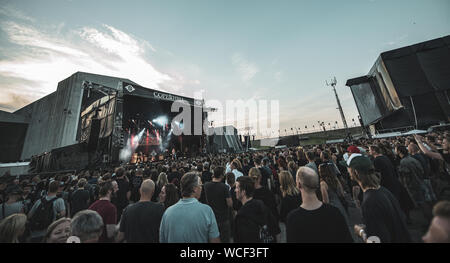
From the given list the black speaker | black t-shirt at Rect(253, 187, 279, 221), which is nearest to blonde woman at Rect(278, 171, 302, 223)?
black t-shirt at Rect(253, 187, 279, 221)

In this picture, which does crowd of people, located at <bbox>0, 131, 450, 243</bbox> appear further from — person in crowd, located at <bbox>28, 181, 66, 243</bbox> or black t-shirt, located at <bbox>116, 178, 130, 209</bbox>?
black t-shirt, located at <bbox>116, 178, 130, 209</bbox>

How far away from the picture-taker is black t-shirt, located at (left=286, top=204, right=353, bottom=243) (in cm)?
149

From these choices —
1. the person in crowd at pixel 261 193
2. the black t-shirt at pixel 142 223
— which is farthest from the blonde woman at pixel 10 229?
the person in crowd at pixel 261 193

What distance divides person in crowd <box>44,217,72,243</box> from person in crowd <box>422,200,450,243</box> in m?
3.52

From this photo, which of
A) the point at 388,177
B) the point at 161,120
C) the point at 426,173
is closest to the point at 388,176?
the point at 388,177

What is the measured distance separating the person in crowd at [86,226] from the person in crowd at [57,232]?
361mm

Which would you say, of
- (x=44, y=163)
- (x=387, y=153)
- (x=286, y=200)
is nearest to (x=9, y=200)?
(x=286, y=200)

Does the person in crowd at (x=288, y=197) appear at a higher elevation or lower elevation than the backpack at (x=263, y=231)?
higher

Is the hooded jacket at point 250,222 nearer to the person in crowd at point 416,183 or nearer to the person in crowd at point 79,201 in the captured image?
the person in crowd at point 416,183

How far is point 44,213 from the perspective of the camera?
10.9ft

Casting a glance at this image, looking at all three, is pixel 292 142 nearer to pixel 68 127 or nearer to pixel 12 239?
pixel 12 239

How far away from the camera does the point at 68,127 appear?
2820cm

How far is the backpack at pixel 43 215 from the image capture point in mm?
3244
